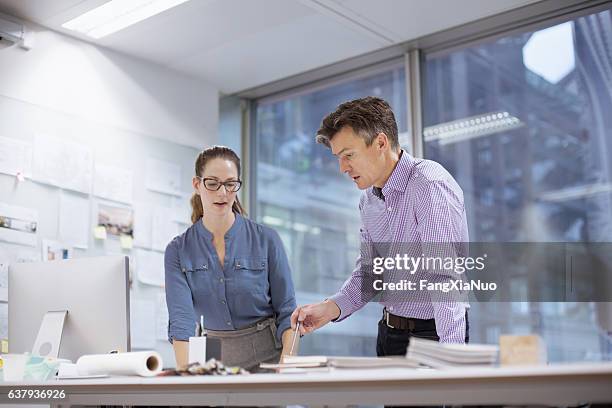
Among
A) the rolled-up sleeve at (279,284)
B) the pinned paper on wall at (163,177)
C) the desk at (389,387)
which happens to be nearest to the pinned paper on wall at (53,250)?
the pinned paper on wall at (163,177)

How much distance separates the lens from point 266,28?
145 inches

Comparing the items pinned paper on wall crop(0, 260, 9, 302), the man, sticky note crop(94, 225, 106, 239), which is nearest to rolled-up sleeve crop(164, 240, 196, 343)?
the man

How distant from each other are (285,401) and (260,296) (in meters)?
1.18

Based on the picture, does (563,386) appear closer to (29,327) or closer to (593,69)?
(29,327)

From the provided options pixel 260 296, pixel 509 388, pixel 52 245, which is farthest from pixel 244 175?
pixel 509 388

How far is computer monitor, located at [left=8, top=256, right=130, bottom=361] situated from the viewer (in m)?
2.27

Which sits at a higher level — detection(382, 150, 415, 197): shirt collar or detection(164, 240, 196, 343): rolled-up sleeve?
detection(382, 150, 415, 197): shirt collar

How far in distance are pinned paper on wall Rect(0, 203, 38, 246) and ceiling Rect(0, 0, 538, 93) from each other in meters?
0.96

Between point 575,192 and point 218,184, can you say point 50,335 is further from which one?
point 575,192

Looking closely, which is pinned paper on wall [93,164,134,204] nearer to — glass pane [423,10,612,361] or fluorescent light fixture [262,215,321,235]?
fluorescent light fixture [262,215,321,235]

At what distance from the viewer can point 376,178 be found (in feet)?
7.57

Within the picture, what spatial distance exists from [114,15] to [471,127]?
195 cm

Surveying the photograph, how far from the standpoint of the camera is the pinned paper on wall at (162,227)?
397cm

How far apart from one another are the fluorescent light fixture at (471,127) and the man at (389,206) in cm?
159
